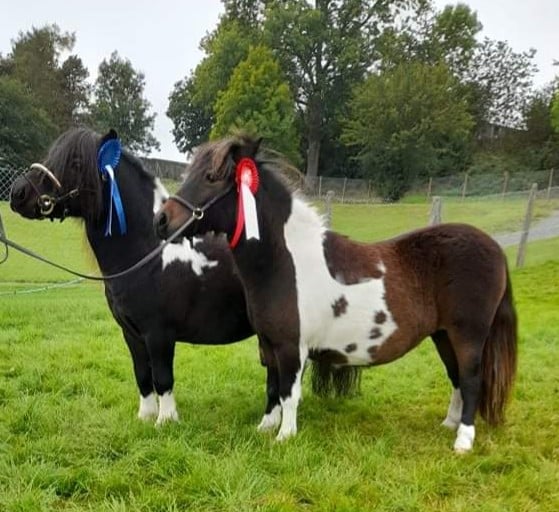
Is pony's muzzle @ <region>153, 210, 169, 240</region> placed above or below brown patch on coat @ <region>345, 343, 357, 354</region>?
above

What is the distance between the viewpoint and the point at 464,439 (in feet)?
10.5

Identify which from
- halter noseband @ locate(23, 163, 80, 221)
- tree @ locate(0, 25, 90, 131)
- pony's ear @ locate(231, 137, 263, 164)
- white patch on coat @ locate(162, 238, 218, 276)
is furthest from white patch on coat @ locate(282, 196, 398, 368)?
tree @ locate(0, 25, 90, 131)

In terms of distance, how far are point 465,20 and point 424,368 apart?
41417 mm

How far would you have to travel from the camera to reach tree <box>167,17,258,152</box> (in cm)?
3753

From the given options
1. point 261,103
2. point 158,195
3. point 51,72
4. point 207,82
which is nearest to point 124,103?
point 51,72

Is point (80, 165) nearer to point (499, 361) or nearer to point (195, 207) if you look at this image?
point (195, 207)

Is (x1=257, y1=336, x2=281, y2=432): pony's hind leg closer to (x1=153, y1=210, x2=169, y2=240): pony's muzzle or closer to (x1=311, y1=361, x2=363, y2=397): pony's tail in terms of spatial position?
(x1=311, y1=361, x2=363, y2=397): pony's tail

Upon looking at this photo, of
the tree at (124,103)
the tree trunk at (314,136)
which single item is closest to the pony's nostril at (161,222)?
the tree trunk at (314,136)

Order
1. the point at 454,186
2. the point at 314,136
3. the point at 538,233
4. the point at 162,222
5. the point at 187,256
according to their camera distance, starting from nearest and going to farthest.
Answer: the point at 162,222, the point at 187,256, the point at 538,233, the point at 454,186, the point at 314,136

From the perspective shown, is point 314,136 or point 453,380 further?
point 314,136

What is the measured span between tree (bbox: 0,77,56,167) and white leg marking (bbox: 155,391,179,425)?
24967 millimetres

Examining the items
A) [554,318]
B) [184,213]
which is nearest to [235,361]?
[184,213]

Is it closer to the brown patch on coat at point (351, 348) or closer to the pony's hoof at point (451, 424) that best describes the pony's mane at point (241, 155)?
the brown patch on coat at point (351, 348)

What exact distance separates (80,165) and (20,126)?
1122 inches
